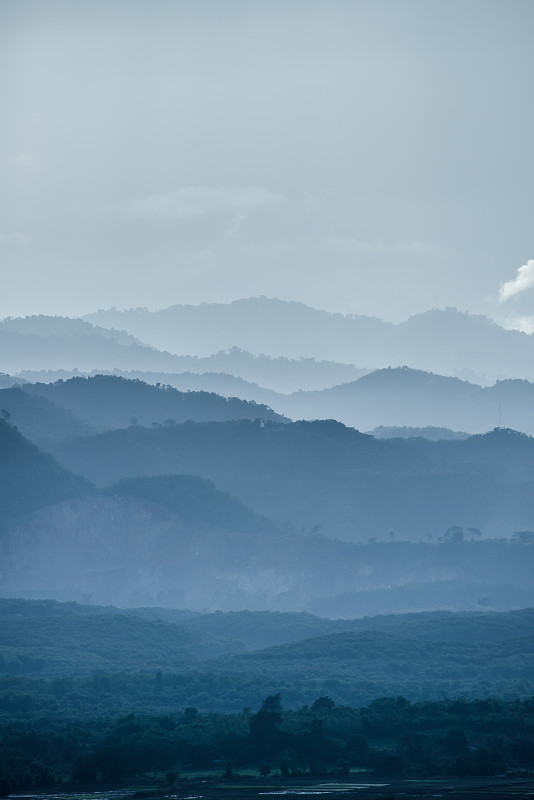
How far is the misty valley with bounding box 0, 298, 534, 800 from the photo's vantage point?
55.0m

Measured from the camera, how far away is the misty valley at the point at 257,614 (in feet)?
181

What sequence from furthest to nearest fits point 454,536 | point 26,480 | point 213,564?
point 26,480, point 454,536, point 213,564

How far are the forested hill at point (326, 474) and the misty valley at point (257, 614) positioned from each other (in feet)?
0.99

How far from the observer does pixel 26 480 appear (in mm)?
159625

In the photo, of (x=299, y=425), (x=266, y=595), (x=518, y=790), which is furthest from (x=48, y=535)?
(x=518, y=790)

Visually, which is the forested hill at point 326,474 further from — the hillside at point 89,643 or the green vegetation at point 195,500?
the hillside at point 89,643

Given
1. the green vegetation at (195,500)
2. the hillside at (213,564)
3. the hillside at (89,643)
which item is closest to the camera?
the hillside at (89,643)

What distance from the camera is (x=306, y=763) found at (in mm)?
55156

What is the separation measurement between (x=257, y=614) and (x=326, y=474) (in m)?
64.9

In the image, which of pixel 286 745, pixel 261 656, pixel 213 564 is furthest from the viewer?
pixel 213 564

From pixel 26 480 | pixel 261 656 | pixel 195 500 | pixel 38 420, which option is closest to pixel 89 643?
pixel 261 656

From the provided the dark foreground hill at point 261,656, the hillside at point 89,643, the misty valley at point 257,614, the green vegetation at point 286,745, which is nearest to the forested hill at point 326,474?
the misty valley at point 257,614

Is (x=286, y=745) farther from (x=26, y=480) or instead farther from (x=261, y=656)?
(x=26, y=480)

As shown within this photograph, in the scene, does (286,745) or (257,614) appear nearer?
(286,745)
